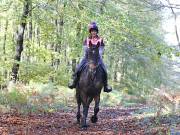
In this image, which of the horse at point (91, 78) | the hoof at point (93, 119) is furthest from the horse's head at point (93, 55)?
the hoof at point (93, 119)

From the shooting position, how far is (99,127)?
41.8 feet

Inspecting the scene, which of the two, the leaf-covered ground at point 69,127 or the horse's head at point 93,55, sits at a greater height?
Answer: the horse's head at point 93,55

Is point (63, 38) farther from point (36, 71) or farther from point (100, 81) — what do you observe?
point (100, 81)

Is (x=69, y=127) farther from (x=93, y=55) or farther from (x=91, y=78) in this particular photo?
(x=93, y=55)

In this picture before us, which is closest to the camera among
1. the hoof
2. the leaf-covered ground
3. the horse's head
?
the leaf-covered ground

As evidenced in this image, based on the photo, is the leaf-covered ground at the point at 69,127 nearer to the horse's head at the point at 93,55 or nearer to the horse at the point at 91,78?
the horse at the point at 91,78

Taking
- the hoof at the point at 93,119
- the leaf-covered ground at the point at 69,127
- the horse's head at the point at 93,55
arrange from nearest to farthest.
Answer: the leaf-covered ground at the point at 69,127
the horse's head at the point at 93,55
the hoof at the point at 93,119

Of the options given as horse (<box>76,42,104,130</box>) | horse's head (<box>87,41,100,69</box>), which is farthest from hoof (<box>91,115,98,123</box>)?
horse's head (<box>87,41,100,69</box>)

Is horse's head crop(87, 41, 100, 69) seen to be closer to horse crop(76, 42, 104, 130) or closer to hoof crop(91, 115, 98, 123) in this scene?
horse crop(76, 42, 104, 130)

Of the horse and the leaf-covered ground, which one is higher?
the horse

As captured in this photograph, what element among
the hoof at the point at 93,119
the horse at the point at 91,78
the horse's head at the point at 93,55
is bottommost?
the hoof at the point at 93,119

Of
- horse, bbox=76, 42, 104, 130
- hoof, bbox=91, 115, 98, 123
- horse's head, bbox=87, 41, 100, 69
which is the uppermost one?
horse's head, bbox=87, 41, 100, 69

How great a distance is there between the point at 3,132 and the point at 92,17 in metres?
9.56

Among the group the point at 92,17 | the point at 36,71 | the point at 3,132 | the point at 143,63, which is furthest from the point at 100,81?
the point at 143,63
